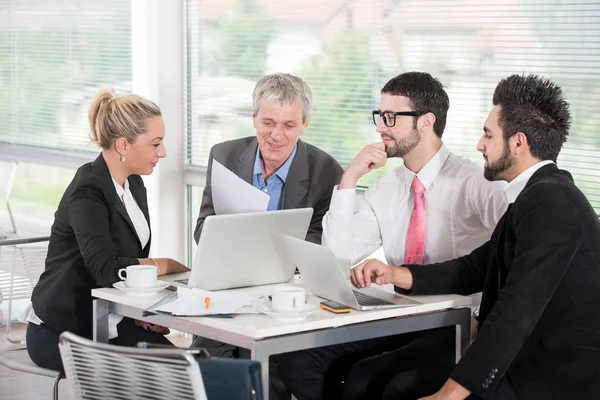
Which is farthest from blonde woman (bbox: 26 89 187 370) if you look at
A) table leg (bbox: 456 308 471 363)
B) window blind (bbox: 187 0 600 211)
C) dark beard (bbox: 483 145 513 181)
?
window blind (bbox: 187 0 600 211)

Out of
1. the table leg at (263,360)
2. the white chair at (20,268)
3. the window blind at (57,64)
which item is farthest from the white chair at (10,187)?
the table leg at (263,360)

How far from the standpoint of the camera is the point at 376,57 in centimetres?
452

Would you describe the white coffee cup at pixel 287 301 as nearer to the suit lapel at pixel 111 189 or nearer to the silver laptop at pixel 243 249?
the silver laptop at pixel 243 249

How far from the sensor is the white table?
2.44 m

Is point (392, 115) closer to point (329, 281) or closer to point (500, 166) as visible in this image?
point (500, 166)

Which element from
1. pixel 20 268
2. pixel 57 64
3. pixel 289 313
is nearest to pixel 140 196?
pixel 20 268

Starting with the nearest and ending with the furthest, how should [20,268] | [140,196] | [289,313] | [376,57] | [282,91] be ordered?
[289,313] → [140,196] → [282,91] → [20,268] → [376,57]

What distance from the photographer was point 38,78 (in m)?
6.50

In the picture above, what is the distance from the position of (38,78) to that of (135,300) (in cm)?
405

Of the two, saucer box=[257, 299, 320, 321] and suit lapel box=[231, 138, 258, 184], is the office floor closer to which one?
suit lapel box=[231, 138, 258, 184]

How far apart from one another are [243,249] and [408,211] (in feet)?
2.25

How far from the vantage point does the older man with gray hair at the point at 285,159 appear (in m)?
3.64

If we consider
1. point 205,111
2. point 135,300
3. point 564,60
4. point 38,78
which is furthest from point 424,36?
point 38,78

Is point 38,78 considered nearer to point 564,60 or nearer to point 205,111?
point 205,111
